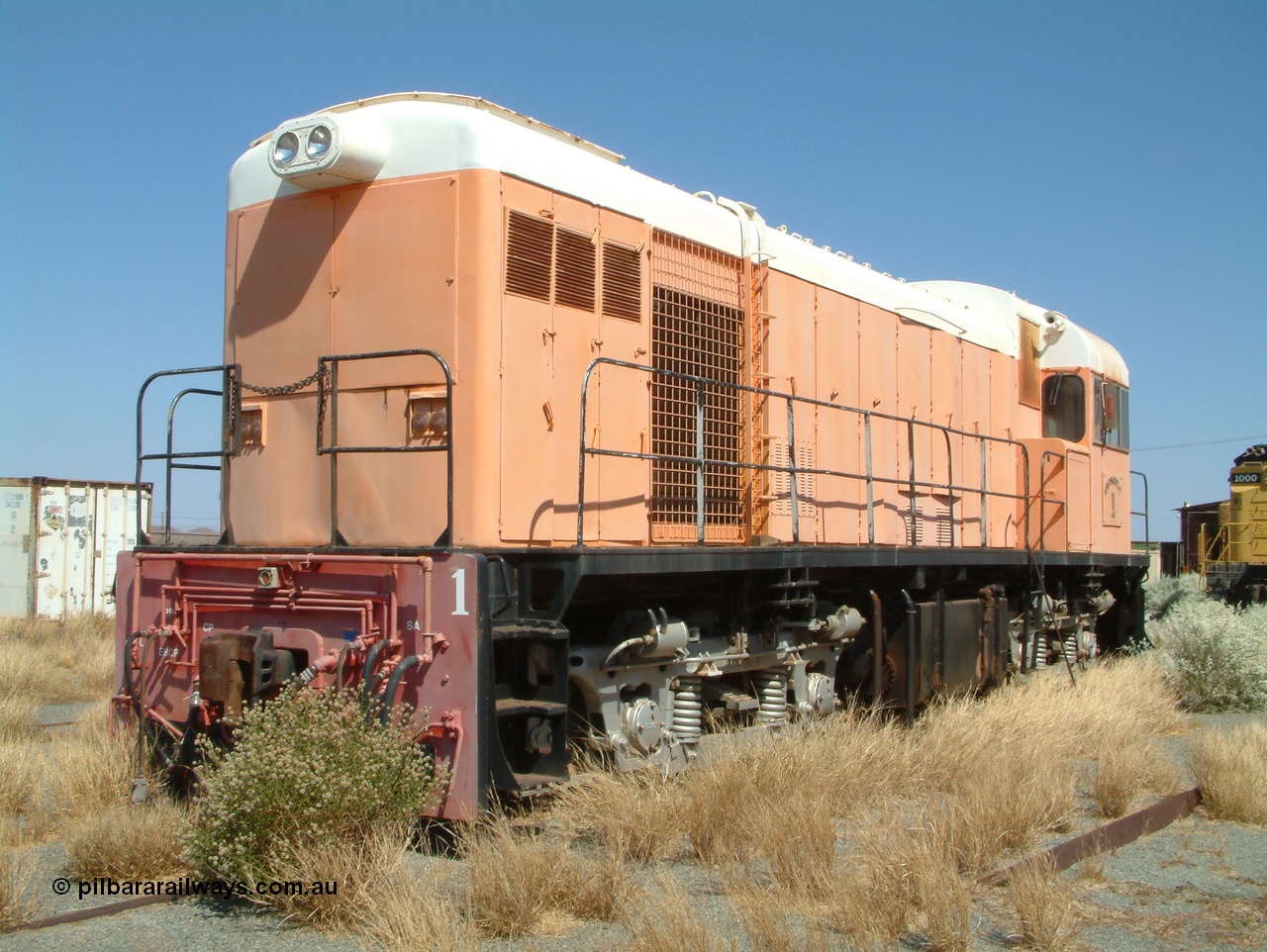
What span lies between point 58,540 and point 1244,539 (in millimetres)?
22052

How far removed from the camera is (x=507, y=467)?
23.0 feet

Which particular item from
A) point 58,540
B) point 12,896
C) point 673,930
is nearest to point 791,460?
point 673,930

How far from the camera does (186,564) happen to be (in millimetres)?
7207

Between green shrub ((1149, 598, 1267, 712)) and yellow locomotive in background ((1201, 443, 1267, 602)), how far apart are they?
11.9m

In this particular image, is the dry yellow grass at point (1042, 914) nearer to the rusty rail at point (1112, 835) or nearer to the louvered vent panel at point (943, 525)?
the rusty rail at point (1112, 835)

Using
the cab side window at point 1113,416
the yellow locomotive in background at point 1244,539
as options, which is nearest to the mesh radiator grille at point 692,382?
the cab side window at point 1113,416

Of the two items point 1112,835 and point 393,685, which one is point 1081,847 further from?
point 393,685

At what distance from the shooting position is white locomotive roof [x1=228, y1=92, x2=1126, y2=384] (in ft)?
23.3

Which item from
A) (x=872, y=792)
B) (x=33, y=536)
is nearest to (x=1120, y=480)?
(x=872, y=792)

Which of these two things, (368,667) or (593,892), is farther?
(368,667)

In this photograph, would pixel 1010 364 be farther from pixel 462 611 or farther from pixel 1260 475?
pixel 1260 475

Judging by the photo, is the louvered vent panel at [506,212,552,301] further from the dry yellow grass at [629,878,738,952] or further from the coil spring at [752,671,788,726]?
the dry yellow grass at [629,878,738,952]

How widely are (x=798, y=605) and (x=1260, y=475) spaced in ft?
64.1

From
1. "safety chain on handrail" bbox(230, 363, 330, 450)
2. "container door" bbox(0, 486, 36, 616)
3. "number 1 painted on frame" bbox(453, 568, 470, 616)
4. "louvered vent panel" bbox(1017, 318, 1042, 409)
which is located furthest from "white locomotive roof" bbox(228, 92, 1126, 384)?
"container door" bbox(0, 486, 36, 616)
